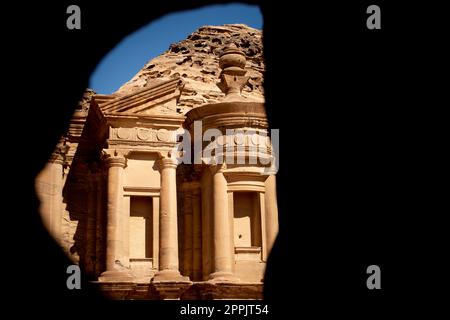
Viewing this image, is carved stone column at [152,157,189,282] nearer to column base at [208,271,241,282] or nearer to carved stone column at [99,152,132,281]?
column base at [208,271,241,282]

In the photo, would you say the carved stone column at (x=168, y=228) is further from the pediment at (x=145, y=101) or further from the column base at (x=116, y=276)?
the pediment at (x=145, y=101)

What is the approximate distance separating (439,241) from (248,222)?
14.5 metres

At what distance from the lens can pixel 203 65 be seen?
36.6m

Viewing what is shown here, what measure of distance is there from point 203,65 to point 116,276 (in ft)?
60.3

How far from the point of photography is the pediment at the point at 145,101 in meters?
21.8

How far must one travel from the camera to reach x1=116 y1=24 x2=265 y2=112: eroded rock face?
102 ft

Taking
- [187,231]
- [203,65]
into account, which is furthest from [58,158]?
[203,65]

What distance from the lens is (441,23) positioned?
8.08 m

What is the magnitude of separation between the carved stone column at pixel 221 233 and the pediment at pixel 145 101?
242 cm

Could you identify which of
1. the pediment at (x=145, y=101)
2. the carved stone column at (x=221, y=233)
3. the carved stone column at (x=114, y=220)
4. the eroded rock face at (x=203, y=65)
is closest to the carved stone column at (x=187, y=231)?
the carved stone column at (x=221, y=233)

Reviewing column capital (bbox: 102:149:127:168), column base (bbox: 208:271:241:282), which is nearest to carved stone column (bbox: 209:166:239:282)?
column base (bbox: 208:271:241:282)
